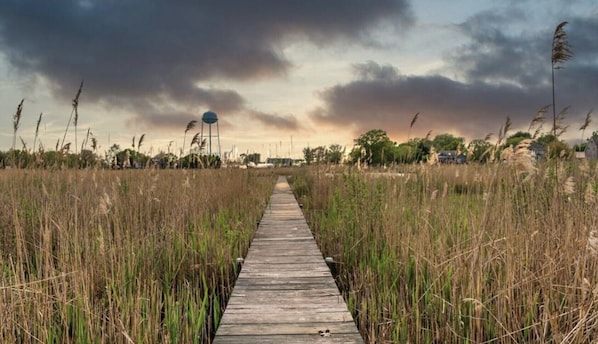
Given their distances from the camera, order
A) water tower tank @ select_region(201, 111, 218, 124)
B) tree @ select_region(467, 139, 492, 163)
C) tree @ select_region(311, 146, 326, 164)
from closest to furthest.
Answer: tree @ select_region(467, 139, 492, 163)
tree @ select_region(311, 146, 326, 164)
water tower tank @ select_region(201, 111, 218, 124)

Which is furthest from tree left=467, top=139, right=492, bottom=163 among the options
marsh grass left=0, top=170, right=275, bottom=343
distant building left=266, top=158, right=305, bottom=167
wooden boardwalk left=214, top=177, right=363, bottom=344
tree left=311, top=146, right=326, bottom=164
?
distant building left=266, top=158, right=305, bottom=167

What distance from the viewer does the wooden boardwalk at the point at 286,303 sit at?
2.51m

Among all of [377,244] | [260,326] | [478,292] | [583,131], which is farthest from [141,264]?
[583,131]

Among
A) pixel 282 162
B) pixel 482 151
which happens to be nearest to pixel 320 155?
pixel 482 151

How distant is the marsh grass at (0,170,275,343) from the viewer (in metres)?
2.52

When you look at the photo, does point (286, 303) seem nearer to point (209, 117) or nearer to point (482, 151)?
point (482, 151)

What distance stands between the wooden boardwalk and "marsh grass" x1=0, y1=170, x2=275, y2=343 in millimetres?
251

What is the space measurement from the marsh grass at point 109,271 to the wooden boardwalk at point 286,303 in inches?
9.9

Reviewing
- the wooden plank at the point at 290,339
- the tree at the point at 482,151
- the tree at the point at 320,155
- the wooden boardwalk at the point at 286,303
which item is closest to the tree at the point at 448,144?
the tree at the point at 482,151

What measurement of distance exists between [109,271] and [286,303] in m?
1.71

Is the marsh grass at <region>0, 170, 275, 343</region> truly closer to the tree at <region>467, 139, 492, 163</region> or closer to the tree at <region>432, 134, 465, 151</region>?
the tree at <region>467, 139, 492, 163</region>

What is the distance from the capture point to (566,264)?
2.87m

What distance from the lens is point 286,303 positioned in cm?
305

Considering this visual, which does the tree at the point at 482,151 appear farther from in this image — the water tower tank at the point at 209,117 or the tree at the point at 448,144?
the water tower tank at the point at 209,117
